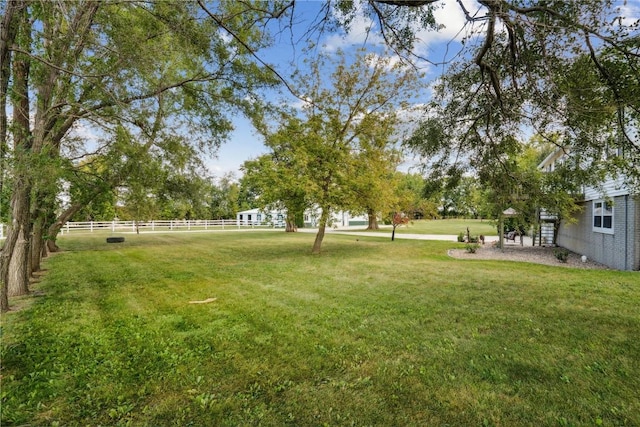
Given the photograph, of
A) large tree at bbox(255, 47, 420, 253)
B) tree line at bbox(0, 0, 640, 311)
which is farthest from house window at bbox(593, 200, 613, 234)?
large tree at bbox(255, 47, 420, 253)

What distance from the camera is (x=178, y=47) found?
6008mm

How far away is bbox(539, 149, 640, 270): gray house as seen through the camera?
31.7 ft

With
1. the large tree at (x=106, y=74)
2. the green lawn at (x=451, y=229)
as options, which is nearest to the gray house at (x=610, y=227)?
the green lawn at (x=451, y=229)

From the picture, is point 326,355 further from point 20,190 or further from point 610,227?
point 610,227

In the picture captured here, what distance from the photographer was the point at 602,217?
1192 centimetres

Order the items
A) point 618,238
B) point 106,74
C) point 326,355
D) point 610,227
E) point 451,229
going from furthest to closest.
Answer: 1. point 451,229
2. point 610,227
3. point 618,238
4. point 106,74
5. point 326,355

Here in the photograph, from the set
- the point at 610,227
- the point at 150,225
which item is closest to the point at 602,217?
the point at 610,227

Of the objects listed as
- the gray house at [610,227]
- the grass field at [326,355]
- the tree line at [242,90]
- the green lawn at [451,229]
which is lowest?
the grass field at [326,355]

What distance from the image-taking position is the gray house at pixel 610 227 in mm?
9648

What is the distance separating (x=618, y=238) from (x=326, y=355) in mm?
11623

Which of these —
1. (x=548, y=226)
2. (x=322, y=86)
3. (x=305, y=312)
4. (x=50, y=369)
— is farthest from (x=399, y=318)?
(x=548, y=226)

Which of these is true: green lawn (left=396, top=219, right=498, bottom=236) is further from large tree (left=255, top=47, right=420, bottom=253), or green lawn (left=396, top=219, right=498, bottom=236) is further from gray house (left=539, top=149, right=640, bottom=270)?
large tree (left=255, top=47, right=420, bottom=253)

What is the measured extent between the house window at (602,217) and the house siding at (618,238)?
0.72 feet

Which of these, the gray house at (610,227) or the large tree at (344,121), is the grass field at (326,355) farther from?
the large tree at (344,121)
